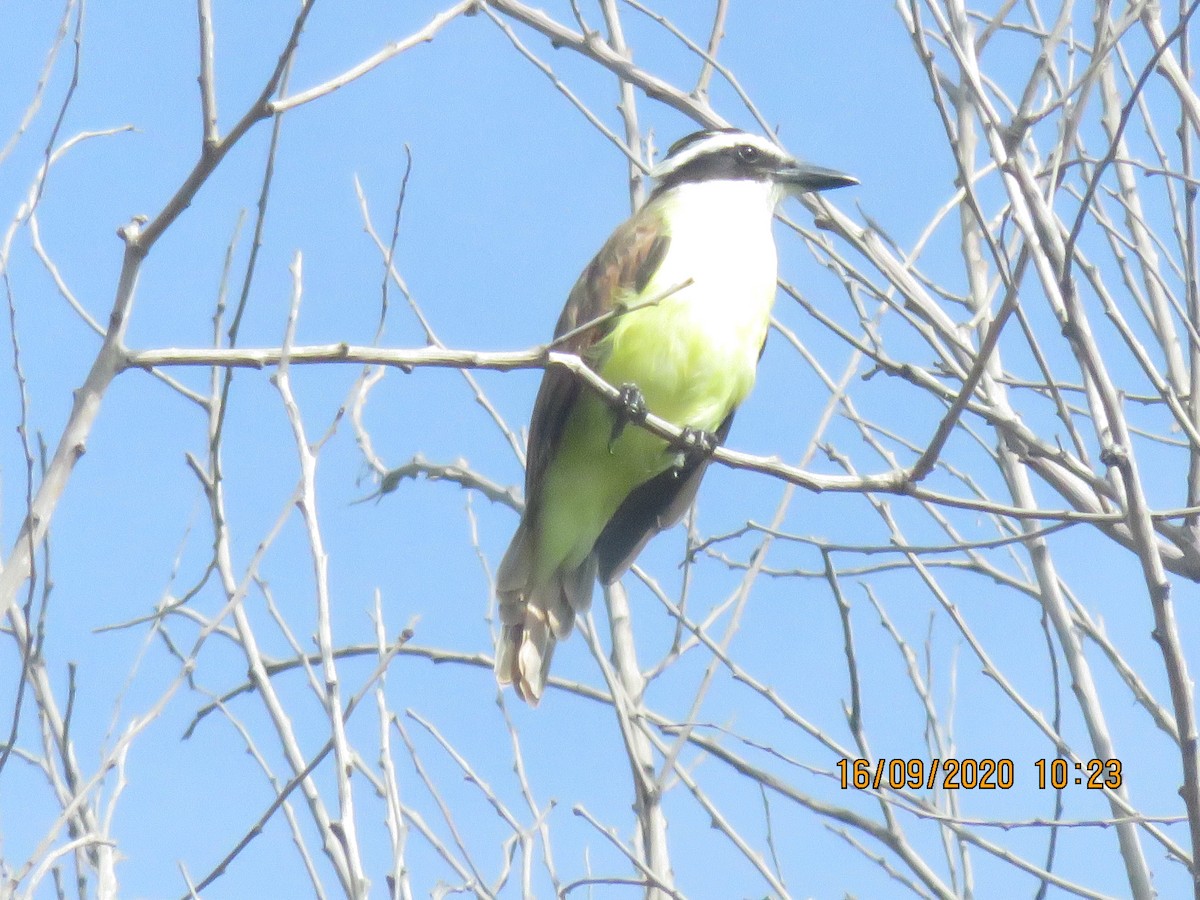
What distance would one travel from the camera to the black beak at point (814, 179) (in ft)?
18.9

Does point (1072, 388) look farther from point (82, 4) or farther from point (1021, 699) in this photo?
point (82, 4)

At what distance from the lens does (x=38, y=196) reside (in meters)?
4.20

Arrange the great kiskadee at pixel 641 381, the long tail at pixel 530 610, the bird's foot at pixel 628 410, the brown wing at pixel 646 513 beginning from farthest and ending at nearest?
1. the brown wing at pixel 646 513
2. the long tail at pixel 530 610
3. the great kiskadee at pixel 641 381
4. the bird's foot at pixel 628 410

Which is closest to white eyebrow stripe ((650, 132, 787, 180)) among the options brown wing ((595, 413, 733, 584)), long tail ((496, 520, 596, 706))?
brown wing ((595, 413, 733, 584))

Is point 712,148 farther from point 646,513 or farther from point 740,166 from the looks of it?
point 646,513

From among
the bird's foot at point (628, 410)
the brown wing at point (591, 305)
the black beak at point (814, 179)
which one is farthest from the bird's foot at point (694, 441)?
the black beak at point (814, 179)

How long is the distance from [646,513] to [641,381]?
0.86 meters

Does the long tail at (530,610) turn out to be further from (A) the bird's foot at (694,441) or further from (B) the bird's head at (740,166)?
(B) the bird's head at (740,166)

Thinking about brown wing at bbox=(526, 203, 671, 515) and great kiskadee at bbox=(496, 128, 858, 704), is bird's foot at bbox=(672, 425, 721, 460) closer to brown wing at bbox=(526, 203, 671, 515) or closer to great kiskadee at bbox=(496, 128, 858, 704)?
great kiskadee at bbox=(496, 128, 858, 704)

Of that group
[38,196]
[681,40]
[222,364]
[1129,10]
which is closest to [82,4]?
[38,196]

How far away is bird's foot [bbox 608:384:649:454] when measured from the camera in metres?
4.25

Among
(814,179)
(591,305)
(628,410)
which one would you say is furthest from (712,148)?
(628,410)

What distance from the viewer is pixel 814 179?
5809 millimetres

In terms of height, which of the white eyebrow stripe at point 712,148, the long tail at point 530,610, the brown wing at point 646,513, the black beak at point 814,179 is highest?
the white eyebrow stripe at point 712,148
